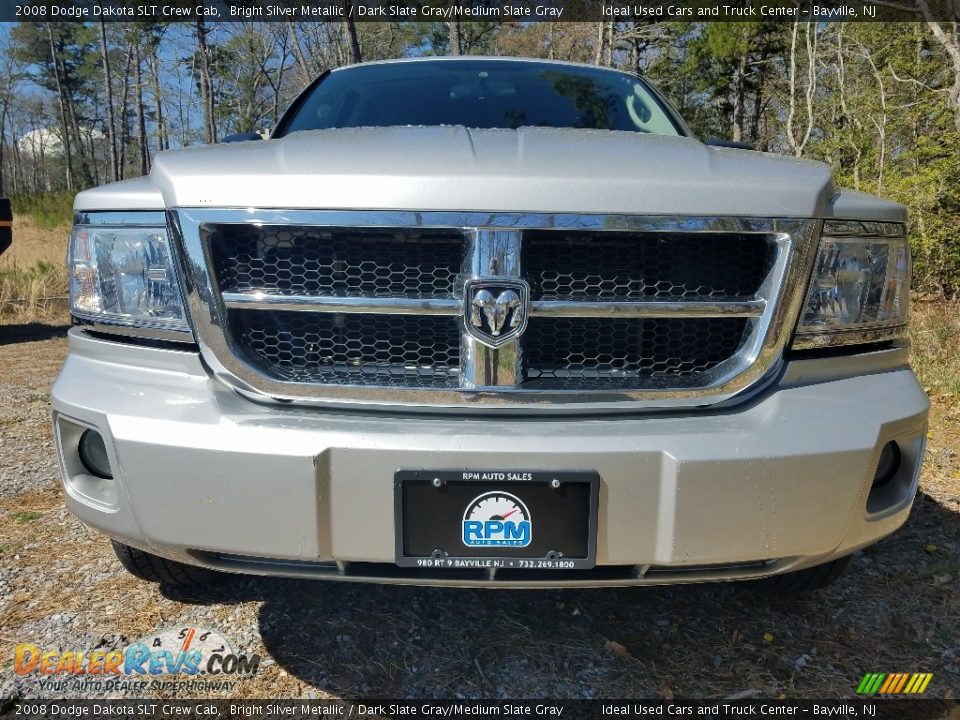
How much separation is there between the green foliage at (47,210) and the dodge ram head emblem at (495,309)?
2061cm

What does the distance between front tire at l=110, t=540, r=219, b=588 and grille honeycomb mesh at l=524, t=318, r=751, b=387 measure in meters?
1.21

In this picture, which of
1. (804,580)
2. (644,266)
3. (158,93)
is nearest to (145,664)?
(644,266)

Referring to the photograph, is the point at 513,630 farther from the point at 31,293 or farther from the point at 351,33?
the point at 351,33

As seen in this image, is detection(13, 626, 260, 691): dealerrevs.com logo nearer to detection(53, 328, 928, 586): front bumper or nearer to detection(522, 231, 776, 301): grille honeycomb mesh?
detection(53, 328, 928, 586): front bumper

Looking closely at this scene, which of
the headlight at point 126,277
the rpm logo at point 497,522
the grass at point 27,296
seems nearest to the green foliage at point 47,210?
the grass at point 27,296

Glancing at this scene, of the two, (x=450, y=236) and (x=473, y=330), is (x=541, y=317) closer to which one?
(x=473, y=330)

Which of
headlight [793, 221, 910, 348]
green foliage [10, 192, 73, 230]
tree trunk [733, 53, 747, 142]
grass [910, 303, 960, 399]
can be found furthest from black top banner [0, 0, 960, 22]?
headlight [793, 221, 910, 348]

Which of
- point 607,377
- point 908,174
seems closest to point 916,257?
point 908,174

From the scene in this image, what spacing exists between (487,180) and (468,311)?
273mm

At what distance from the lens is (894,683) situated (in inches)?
69.9

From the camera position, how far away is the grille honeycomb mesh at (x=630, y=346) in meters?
1.54

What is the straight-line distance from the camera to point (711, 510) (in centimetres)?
137

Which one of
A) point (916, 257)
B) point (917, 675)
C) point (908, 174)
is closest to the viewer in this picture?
point (917, 675)

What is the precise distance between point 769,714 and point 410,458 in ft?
3.77
